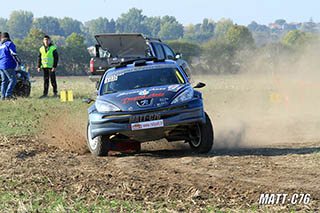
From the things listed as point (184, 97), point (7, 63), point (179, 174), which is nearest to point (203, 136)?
point (184, 97)

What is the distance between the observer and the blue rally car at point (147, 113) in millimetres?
8133

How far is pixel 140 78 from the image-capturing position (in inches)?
366

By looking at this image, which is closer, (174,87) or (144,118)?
(144,118)

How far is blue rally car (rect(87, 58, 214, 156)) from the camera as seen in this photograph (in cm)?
813

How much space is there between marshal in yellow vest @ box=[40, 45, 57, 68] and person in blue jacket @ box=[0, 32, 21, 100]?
1628 millimetres

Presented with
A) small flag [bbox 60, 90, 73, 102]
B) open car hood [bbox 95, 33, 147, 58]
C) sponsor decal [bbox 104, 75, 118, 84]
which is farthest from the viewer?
small flag [bbox 60, 90, 73, 102]

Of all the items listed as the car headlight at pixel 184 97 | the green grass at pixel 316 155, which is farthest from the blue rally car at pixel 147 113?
the green grass at pixel 316 155

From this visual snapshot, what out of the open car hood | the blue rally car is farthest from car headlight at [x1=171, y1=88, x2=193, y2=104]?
the open car hood

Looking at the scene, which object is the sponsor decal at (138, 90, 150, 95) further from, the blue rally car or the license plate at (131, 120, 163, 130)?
the license plate at (131, 120, 163, 130)

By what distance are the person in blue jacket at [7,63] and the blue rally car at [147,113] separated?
9.23 meters

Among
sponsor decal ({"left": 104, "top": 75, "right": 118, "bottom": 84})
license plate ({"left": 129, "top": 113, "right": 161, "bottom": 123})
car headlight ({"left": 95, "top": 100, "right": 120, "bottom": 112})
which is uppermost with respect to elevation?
sponsor decal ({"left": 104, "top": 75, "right": 118, "bottom": 84})

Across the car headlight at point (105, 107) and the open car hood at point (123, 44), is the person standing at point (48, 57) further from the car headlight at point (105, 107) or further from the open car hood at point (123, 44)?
the car headlight at point (105, 107)

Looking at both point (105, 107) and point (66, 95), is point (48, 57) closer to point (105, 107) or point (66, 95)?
point (66, 95)

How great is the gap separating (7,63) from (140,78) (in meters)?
9.67
